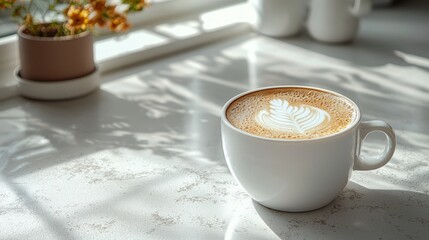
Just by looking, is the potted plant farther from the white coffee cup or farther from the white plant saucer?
the white coffee cup

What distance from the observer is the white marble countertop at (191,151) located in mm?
1029

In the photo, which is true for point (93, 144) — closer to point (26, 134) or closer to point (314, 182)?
point (26, 134)

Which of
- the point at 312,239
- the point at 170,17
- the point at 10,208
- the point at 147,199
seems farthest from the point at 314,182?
the point at 170,17

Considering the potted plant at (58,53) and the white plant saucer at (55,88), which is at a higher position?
the potted plant at (58,53)

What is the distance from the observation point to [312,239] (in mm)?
996

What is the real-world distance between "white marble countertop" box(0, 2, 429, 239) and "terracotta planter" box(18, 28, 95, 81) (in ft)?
0.17

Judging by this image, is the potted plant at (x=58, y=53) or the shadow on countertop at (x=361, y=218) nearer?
the shadow on countertop at (x=361, y=218)

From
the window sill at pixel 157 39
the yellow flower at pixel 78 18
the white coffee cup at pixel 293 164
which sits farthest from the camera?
the window sill at pixel 157 39

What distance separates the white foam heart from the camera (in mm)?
1027

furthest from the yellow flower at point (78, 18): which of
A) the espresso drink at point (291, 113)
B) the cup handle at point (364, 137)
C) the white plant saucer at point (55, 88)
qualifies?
the cup handle at point (364, 137)

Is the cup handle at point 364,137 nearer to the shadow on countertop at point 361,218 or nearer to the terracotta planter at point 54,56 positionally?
the shadow on countertop at point 361,218

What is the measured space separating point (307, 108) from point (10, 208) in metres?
0.43

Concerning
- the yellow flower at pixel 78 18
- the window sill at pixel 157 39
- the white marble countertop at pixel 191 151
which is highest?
the yellow flower at pixel 78 18

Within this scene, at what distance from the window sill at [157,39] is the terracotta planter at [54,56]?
0.17ft
